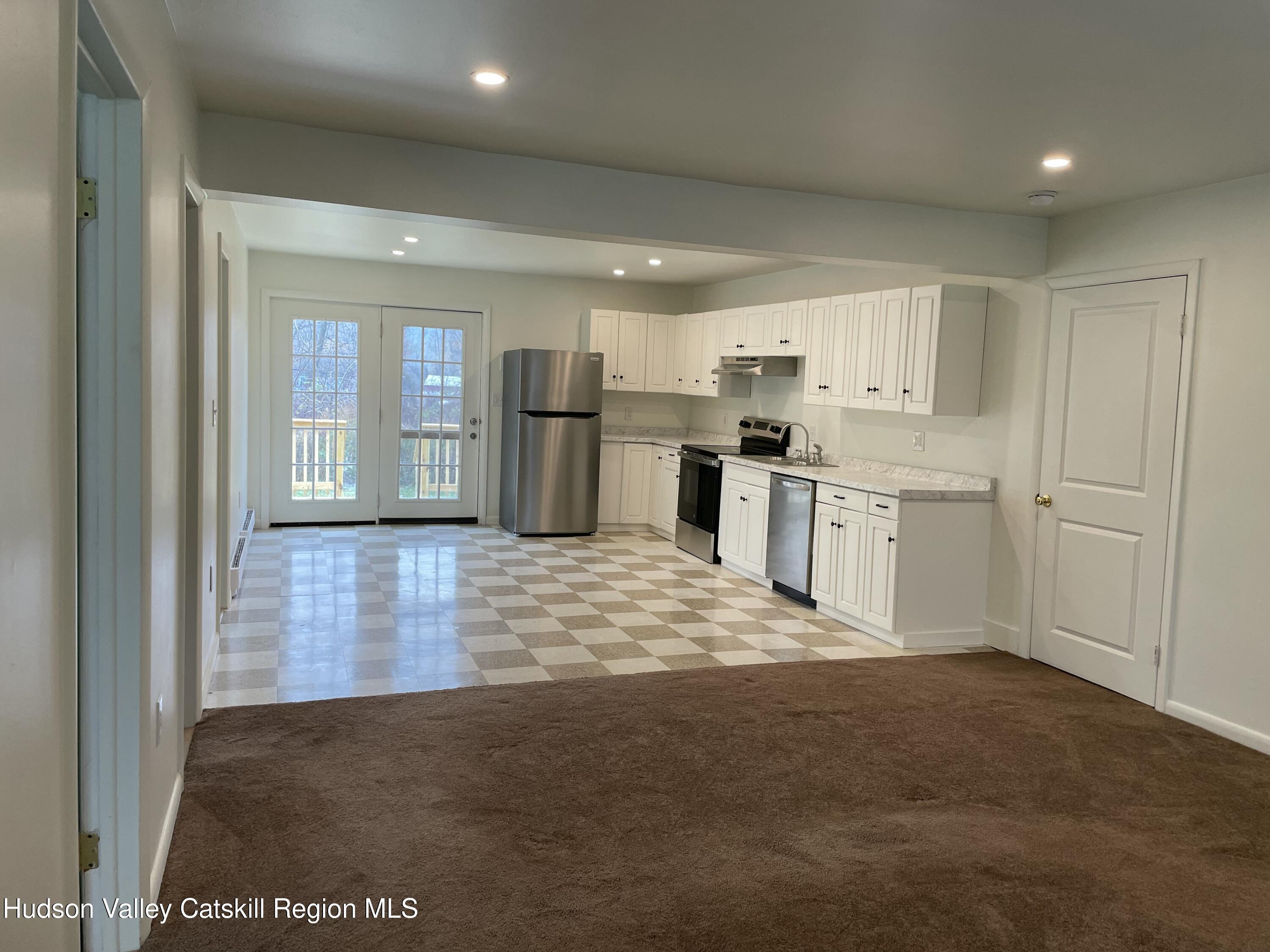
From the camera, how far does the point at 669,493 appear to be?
8258 millimetres

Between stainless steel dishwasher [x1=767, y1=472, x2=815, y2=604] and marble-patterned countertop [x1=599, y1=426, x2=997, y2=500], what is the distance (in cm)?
10

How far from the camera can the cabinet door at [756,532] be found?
20.9ft

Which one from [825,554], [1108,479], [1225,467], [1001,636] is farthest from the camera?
[825,554]

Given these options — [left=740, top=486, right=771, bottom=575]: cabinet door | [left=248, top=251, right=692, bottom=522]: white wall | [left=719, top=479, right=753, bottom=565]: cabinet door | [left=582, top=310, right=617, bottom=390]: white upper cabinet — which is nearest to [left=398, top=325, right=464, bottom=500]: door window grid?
[left=248, top=251, right=692, bottom=522]: white wall

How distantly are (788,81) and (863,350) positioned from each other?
10.0 feet

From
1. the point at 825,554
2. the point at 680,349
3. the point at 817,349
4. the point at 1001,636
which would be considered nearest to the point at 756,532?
the point at 825,554

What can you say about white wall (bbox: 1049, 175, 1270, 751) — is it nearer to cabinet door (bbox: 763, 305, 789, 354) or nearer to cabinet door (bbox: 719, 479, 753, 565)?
cabinet door (bbox: 763, 305, 789, 354)

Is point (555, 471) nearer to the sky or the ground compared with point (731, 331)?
nearer to the ground

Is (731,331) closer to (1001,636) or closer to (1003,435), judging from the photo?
(1003,435)

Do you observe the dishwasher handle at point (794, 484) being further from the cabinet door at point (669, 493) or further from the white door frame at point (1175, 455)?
the white door frame at point (1175, 455)

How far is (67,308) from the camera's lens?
56.4 inches

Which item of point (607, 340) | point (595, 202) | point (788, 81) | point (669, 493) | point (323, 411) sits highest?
point (788, 81)

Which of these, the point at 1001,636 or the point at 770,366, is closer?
the point at 1001,636

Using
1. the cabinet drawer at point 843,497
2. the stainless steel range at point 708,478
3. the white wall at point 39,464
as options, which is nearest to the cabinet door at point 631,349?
the stainless steel range at point 708,478
